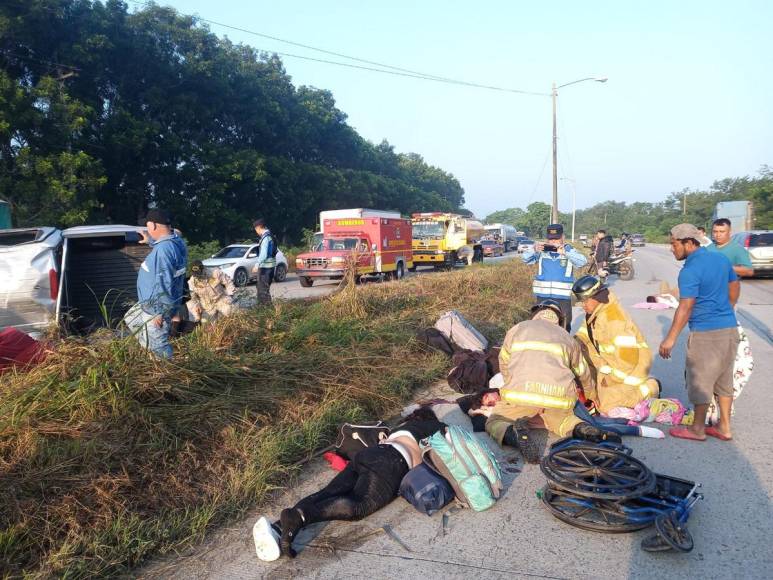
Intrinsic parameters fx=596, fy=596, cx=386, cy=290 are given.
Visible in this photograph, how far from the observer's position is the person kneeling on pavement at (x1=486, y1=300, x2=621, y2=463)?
466 centimetres

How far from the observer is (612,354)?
5574mm

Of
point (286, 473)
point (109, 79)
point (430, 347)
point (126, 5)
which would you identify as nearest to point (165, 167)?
point (109, 79)

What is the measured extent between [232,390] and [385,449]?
5.69 feet

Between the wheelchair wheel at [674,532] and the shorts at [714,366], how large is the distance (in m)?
1.84

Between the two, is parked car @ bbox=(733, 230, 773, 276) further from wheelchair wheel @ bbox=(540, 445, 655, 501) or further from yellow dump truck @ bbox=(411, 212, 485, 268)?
wheelchair wheel @ bbox=(540, 445, 655, 501)

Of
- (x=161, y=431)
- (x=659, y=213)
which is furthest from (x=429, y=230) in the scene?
(x=659, y=213)

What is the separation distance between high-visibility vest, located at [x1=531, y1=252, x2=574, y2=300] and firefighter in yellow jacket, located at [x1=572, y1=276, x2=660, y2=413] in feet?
6.21

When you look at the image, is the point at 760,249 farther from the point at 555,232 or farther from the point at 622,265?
the point at 555,232

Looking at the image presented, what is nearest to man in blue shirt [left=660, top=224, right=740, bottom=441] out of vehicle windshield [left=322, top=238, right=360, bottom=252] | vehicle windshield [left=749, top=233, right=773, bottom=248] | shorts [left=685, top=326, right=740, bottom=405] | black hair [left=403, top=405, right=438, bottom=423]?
shorts [left=685, top=326, right=740, bottom=405]

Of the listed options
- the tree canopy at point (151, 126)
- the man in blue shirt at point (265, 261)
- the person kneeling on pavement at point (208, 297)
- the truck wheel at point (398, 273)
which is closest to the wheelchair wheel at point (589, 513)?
the person kneeling on pavement at point (208, 297)

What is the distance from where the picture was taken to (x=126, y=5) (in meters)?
27.3

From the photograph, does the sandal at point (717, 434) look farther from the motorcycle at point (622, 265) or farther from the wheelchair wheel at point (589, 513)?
the motorcycle at point (622, 265)

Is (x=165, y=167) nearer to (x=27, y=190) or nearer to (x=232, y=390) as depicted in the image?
(x=27, y=190)

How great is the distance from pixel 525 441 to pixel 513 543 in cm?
120
